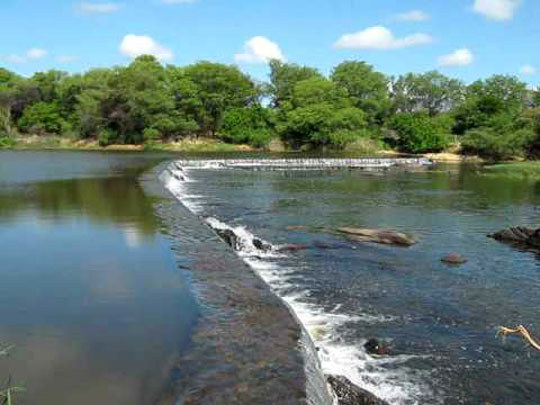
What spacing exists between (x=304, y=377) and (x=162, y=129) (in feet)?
228

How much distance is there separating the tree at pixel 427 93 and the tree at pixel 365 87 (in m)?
2.80

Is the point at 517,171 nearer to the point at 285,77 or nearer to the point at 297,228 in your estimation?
the point at 297,228

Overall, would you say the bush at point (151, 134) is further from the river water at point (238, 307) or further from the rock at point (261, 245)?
the rock at point (261, 245)

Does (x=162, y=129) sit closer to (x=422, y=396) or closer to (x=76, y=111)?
(x=76, y=111)

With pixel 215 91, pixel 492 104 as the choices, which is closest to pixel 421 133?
pixel 492 104

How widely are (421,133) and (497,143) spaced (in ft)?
38.5

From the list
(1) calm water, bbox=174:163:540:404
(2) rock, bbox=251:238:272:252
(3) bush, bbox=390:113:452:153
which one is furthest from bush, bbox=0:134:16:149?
(2) rock, bbox=251:238:272:252

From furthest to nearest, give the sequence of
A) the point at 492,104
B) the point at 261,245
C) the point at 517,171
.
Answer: the point at 492,104 < the point at 517,171 < the point at 261,245

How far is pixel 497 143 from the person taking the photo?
53.5 m

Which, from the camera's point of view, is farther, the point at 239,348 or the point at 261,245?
the point at 261,245

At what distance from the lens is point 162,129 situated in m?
73.4

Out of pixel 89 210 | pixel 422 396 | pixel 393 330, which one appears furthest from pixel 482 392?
pixel 89 210

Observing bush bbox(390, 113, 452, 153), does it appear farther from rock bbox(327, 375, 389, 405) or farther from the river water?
rock bbox(327, 375, 389, 405)

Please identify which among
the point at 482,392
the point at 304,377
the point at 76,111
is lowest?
the point at 482,392
